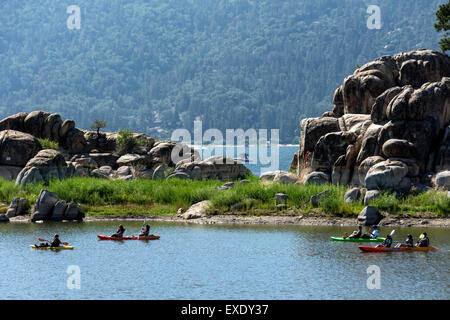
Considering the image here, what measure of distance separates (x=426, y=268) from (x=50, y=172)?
118 ft

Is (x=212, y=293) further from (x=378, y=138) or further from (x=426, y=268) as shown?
(x=378, y=138)

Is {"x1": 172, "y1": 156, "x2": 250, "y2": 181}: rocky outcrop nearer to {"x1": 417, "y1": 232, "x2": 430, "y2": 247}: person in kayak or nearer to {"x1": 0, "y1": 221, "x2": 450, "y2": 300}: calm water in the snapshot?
{"x1": 0, "y1": 221, "x2": 450, "y2": 300}: calm water

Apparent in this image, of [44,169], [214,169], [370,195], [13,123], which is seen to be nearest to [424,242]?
[370,195]

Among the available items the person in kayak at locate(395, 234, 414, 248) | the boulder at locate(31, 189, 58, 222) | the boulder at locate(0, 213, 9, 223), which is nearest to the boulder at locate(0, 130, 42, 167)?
the boulder at locate(0, 213, 9, 223)

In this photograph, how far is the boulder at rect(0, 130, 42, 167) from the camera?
66.1 meters

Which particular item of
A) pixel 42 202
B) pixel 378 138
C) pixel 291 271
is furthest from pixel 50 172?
pixel 291 271

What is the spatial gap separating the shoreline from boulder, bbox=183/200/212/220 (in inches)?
20.6

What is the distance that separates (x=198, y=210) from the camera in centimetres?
5528

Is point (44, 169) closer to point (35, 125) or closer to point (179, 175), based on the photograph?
point (179, 175)

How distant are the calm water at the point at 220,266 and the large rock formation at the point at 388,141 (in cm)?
673

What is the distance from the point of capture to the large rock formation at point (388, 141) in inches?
2082

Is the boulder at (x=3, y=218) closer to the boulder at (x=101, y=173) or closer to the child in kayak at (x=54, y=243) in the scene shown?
the child in kayak at (x=54, y=243)

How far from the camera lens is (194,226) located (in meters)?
50.8

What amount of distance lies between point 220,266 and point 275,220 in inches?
684
